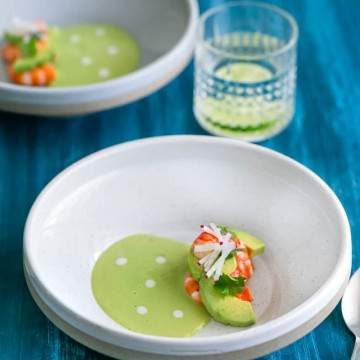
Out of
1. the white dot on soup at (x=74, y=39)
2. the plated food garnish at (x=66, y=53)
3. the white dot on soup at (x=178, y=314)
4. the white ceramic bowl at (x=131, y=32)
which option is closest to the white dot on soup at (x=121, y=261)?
the white dot on soup at (x=178, y=314)

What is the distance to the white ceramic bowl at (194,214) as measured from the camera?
106cm

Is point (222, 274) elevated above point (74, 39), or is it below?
above

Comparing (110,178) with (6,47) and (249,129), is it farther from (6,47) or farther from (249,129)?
(6,47)

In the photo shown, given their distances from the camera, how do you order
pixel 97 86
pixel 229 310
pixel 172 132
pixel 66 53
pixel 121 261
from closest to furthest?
1. pixel 229 310
2. pixel 121 261
3. pixel 97 86
4. pixel 172 132
5. pixel 66 53

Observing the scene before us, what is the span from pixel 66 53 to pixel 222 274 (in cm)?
64

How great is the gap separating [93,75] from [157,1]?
194mm

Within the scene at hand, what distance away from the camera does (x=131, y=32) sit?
1.64 metres

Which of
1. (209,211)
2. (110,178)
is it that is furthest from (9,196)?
(209,211)

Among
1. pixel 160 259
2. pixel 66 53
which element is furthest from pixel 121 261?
pixel 66 53

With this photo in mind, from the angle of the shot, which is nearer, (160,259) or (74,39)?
(160,259)

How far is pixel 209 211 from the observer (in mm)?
1232

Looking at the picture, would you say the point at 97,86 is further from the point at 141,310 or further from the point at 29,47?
the point at 141,310

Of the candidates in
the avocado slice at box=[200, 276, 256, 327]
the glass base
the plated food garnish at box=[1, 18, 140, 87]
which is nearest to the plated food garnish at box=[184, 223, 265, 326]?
the avocado slice at box=[200, 276, 256, 327]

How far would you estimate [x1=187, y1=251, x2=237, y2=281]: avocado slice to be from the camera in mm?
1084
